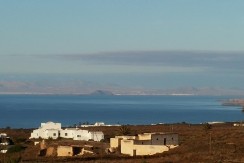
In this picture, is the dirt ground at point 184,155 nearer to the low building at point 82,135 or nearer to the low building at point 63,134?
the low building at point 82,135

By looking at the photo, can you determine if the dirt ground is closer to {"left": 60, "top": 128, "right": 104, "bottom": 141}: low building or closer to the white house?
{"left": 60, "top": 128, "right": 104, "bottom": 141}: low building

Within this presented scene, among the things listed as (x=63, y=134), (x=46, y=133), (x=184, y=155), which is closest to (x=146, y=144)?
(x=184, y=155)

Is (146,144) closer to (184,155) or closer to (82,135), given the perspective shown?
(184,155)

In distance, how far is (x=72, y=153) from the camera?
4922 centimetres

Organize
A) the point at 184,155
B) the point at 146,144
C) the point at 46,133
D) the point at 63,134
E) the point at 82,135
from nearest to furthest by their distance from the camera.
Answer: the point at 184,155 → the point at 146,144 → the point at 82,135 → the point at 63,134 → the point at 46,133

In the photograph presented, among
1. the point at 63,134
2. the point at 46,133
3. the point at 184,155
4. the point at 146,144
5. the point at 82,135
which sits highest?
the point at 46,133

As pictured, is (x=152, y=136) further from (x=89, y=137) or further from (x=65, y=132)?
(x=65, y=132)

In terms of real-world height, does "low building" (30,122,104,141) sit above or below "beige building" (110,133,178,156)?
above

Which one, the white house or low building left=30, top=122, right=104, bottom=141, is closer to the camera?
low building left=30, top=122, right=104, bottom=141

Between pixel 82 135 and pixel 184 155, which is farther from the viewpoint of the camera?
pixel 82 135

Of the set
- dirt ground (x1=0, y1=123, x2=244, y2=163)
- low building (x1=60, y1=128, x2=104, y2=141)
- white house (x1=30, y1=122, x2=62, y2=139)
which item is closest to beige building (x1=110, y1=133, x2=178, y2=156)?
dirt ground (x1=0, y1=123, x2=244, y2=163)

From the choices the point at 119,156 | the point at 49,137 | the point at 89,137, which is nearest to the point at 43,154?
the point at 119,156

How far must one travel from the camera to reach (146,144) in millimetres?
50250

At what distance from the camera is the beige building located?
Result: 48.6m
